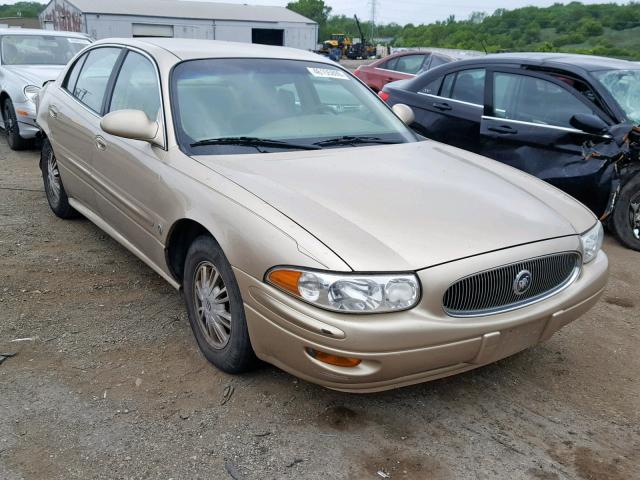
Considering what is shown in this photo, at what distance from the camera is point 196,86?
11.6 feet

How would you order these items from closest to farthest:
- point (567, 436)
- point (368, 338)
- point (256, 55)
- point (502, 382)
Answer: point (368, 338)
point (567, 436)
point (502, 382)
point (256, 55)

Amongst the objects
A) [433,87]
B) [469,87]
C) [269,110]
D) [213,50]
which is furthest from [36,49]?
[269,110]

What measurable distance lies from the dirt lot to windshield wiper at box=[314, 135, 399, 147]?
1331 mm

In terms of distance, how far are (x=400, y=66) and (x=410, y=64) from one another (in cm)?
21

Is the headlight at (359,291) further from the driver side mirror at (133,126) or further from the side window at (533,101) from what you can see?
the side window at (533,101)

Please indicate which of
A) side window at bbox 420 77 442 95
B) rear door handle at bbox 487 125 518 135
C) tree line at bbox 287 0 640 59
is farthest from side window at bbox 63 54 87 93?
tree line at bbox 287 0 640 59

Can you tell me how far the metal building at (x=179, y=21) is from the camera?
3834 cm

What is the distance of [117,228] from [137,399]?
1.46m

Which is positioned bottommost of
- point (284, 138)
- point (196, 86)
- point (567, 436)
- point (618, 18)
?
point (567, 436)

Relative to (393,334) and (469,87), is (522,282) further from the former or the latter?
(469,87)

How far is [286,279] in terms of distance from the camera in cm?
243

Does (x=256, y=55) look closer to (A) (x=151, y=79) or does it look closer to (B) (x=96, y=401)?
(A) (x=151, y=79)

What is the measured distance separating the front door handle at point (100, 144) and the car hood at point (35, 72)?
→ 4.31 meters

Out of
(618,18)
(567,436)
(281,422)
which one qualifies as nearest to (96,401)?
(281,422)
